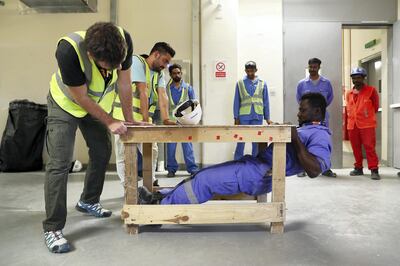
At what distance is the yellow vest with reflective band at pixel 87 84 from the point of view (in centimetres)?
167

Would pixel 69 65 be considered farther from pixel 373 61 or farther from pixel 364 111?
pixel 373 61

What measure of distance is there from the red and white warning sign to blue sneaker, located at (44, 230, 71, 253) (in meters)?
3.18

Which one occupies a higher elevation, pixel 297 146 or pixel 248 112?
pixel 248 112

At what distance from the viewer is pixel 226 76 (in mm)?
4551

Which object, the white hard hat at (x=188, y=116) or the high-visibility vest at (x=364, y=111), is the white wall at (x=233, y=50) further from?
the white hard hat at (x=188, y=116)

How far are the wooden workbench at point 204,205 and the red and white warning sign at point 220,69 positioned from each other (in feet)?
9.02

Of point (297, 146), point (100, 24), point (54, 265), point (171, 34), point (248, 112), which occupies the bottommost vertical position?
point (54, 265)

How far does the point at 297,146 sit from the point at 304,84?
2.45m

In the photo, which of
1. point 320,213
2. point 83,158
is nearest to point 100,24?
point 320,213

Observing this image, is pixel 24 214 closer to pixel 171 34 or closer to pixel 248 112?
pixel 248 112

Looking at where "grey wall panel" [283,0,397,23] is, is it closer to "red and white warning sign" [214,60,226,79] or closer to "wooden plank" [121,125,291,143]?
"red and white warning sign" [214,60,226,79]

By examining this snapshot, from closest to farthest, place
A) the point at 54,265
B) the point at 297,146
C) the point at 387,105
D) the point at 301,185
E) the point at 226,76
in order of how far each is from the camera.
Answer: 1. the point at 54,265
2. the point at 297,146
3. the point at 301,185
4. the point at 226,76
5. the point at 387,105

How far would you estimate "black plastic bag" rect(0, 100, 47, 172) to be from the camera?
14.9 ft

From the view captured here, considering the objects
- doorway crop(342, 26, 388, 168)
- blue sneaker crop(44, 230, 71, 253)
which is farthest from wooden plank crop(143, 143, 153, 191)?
doorway crop(342, 26, 388, 168)
